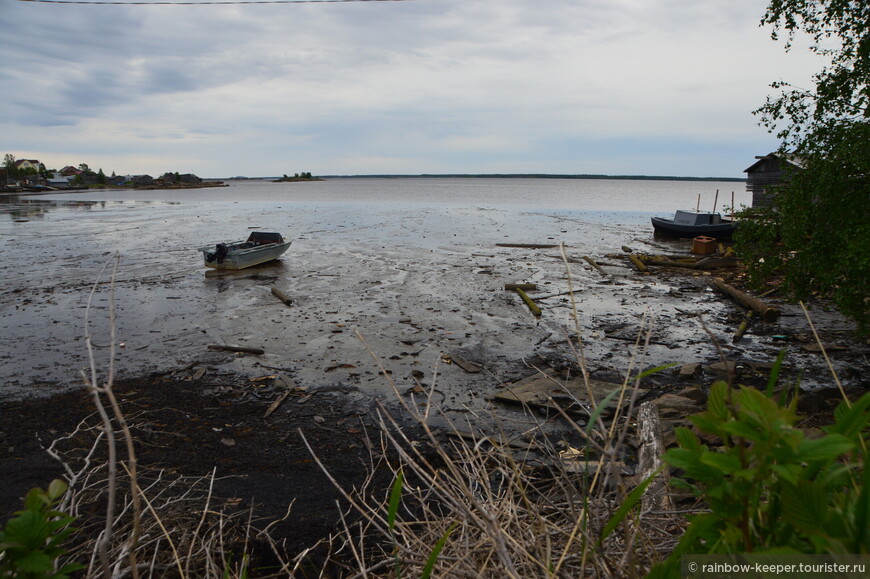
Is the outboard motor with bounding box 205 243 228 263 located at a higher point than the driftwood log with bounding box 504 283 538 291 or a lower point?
higher

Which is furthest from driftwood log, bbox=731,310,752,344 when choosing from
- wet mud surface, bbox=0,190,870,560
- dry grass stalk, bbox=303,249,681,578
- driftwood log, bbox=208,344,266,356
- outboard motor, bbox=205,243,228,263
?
outboard motor, bbox=205,243,228,263

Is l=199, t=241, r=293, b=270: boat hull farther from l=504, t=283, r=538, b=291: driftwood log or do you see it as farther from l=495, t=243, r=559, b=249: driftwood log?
l=495, t=243, r=559, b=249: driftwood log

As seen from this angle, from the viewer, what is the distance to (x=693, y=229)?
3284 cm

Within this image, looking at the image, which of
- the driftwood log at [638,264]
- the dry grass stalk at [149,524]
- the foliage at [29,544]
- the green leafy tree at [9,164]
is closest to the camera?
the foliage at [29,544]

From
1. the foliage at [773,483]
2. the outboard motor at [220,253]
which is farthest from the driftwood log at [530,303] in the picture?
the foliage at [773,483]

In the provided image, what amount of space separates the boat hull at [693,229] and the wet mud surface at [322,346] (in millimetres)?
10316

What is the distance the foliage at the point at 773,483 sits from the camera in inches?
39.5

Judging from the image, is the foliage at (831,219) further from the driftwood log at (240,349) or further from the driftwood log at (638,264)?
the driftwood log at (638,264)

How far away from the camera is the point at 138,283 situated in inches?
752

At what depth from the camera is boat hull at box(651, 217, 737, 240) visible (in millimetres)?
30328

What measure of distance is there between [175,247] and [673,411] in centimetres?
2928

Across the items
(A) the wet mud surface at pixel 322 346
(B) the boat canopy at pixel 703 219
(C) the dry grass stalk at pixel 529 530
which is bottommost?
(A) the wet mud surface at pixel 322 346

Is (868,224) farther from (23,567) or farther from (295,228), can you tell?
(295,228)

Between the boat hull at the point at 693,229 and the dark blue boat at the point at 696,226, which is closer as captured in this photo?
the boat hull at the point at 693,229
